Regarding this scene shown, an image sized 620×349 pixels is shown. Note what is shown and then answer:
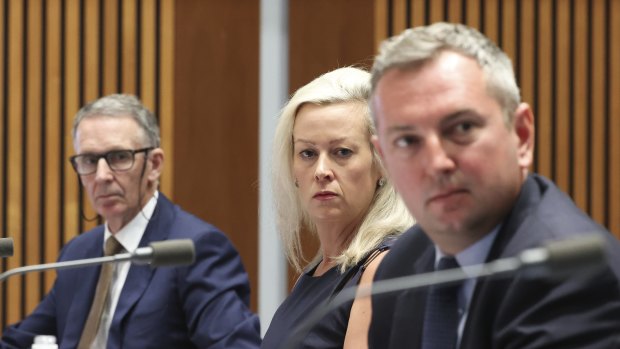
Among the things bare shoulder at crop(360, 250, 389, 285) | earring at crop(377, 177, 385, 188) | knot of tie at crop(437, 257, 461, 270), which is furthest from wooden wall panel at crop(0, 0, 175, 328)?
knot of tie at crop(437, 257, 461, 270)

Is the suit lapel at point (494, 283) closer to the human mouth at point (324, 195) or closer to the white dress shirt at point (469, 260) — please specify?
the white dress shirt at point (469, 260)

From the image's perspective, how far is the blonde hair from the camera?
8.91 ft

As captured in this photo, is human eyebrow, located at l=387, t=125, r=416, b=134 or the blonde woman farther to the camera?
the blonde woman

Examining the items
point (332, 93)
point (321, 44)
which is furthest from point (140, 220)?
point (321, 44)

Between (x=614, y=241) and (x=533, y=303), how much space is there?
20cm

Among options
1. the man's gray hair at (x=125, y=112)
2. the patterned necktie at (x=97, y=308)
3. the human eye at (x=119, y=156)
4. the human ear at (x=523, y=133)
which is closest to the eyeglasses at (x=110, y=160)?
the human eye at (x=119, y=156)

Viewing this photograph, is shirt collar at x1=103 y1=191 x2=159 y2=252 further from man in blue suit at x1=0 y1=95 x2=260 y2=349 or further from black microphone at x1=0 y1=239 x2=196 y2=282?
black microphone at x1=0 y1=239 x2=196 y2=282

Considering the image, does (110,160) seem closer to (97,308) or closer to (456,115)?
(97,308)

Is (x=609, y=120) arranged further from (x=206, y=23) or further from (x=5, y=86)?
(x=5, y=86)

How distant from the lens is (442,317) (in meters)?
1.79

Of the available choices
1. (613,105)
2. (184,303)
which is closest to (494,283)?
(184,303)

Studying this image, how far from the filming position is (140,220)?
3.78m

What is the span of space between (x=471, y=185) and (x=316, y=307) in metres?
1.11

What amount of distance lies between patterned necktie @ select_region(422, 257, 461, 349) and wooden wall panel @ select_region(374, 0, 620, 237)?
12.1ft
